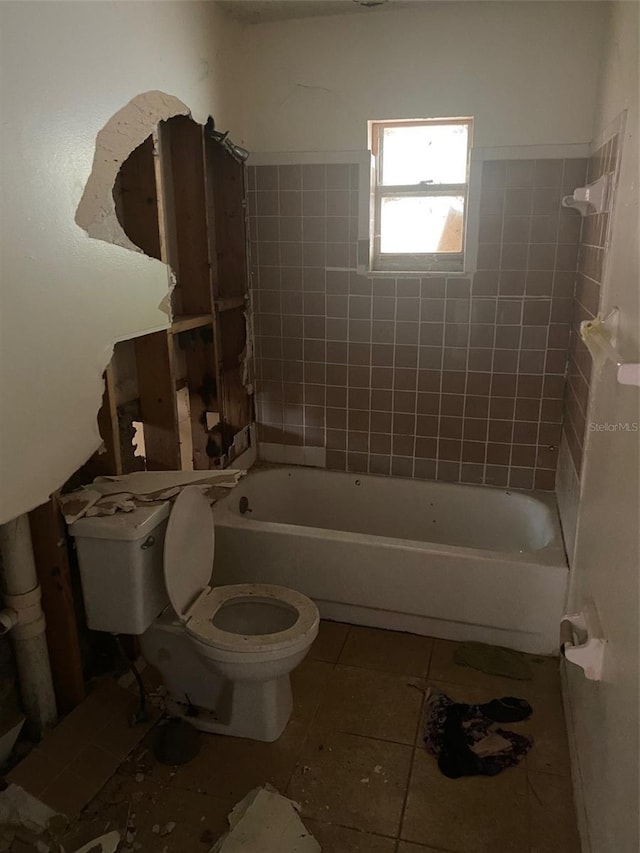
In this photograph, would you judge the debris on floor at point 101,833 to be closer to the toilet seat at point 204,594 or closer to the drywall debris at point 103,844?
the drywall debris at point 103,844

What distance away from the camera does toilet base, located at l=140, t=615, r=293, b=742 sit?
6.64ft

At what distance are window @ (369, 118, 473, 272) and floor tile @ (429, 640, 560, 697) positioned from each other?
5.59 feet

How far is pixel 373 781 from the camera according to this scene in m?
1.90

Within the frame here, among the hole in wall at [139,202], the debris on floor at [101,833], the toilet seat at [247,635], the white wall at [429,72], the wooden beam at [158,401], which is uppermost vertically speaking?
the white wall at [429,72]

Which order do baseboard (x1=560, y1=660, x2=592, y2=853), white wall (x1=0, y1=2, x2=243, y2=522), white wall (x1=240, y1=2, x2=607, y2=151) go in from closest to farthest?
white wall (x1=0, y1=2, x2=243, y2=522), baseboard (x1=560, y1=660, x2=592, y2=853), white wall (x1=240, y1=2, x2=607, y2=151)

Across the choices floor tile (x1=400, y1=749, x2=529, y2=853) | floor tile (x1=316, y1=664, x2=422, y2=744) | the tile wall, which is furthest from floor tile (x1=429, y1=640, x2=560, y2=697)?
the tile wall

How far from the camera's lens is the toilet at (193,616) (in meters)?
1.89

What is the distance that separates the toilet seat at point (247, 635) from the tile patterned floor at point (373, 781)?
0.39 metres

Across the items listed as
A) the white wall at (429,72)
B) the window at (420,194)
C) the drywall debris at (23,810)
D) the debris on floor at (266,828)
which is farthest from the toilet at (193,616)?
the white wall at (429,72)

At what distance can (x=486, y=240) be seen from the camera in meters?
2.77

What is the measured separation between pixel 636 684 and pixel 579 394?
137 cm

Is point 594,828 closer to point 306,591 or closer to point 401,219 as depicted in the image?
point 306,591

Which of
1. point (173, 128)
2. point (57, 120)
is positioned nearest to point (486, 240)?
point (173, 128)

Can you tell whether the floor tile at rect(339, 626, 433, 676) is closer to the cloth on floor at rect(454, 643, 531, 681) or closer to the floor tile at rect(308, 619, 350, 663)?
the floor tile at rect(308, 619, 350, 663)
